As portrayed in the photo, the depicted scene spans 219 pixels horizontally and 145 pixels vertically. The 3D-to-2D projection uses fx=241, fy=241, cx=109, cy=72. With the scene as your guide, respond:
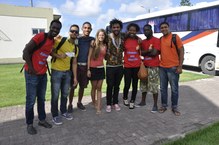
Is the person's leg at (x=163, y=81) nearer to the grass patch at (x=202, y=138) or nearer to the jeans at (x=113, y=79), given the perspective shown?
the jeans at (x=113, y=79)

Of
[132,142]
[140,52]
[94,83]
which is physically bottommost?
[132,142]

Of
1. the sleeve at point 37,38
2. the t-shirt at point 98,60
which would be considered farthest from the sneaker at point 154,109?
the sleeve at point 37,38

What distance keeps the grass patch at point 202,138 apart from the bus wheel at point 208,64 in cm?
830

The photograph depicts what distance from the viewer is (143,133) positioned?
14.5ft

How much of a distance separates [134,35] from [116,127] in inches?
82.5

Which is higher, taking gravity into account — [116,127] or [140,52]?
[140,52]

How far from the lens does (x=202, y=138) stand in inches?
162

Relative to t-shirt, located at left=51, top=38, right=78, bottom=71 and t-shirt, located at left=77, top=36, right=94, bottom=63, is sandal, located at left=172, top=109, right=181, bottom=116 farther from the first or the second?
t-shirt, located at left=51, top=38, right=78, bottom=71

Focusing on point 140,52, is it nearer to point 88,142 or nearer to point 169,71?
point 169,71

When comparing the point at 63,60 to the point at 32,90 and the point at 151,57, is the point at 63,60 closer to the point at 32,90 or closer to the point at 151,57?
the point at 32,90

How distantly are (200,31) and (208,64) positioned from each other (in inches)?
67.9

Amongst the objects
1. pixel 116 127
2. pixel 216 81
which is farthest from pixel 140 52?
pixel 216 81

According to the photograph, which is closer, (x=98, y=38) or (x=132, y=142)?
(x=132, y=142)

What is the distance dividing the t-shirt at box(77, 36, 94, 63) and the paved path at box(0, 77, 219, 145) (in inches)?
51.2
